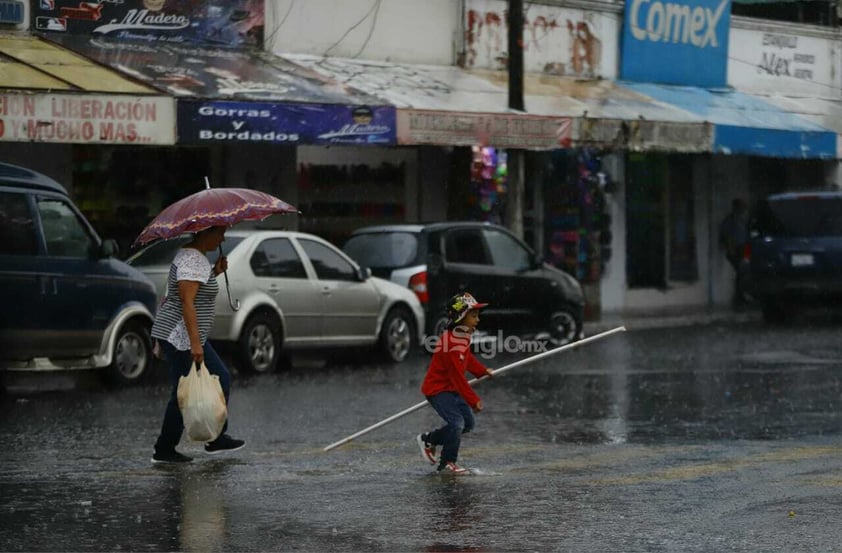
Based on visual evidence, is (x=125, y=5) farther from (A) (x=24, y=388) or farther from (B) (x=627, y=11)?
(B) (x=627, y=11)

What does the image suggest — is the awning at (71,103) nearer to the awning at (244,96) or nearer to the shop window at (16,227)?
the awning at (244,96)

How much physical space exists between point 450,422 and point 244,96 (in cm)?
1191

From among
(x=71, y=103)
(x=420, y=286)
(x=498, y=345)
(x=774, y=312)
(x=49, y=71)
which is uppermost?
(x=49, y=71)

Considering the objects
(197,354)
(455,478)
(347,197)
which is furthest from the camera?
(347,197)

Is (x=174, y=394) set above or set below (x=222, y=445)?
above

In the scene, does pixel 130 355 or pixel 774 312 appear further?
pixel 774 312

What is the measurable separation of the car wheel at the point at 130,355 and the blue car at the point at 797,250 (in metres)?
11.7

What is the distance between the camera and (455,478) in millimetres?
10211

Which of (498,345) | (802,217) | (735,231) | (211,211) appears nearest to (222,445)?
(211,211)

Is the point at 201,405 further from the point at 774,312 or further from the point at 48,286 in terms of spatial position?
the point at 774,312

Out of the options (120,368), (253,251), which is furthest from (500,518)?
(253,251)

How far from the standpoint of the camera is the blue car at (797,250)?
83.9 feet

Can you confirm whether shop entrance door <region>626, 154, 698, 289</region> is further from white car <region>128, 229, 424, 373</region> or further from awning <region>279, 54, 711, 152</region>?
white car <region>128, 229, 424, 373</region>

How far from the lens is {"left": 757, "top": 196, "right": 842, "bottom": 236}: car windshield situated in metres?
25.7
